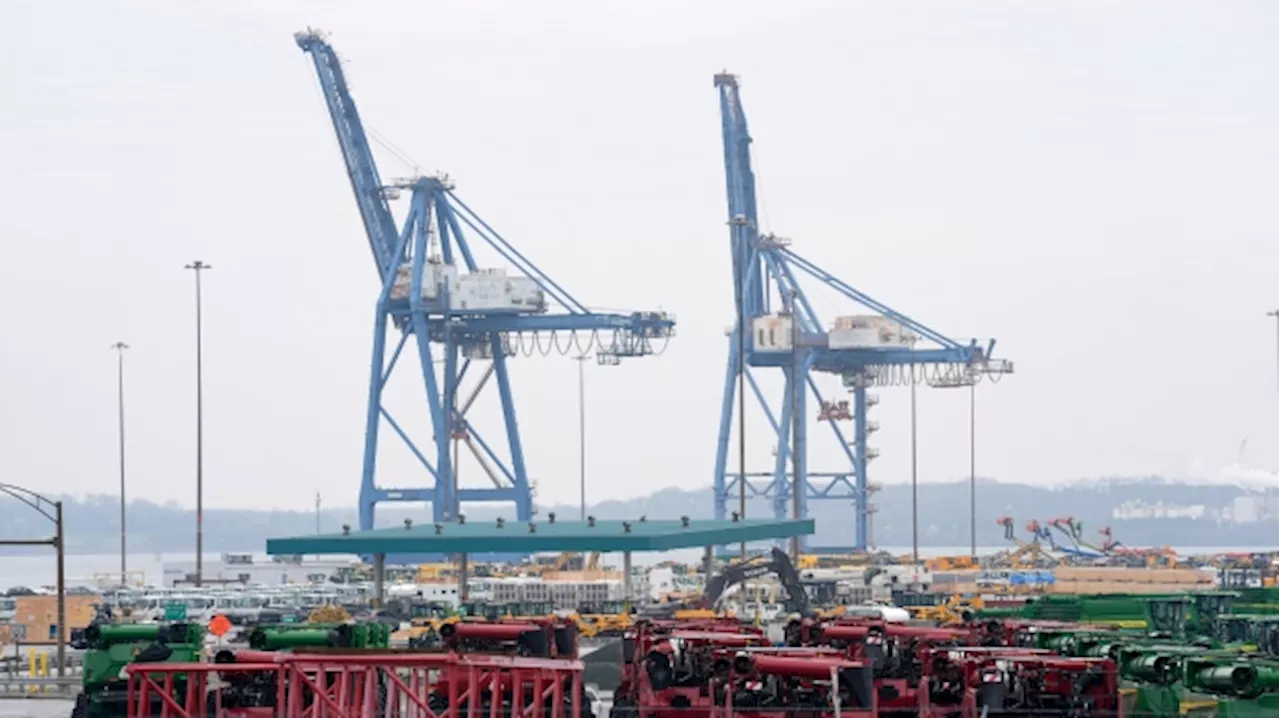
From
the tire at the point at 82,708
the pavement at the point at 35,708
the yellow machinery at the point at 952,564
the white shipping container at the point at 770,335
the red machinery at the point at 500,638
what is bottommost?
the yellow machinery at the point at 952,564

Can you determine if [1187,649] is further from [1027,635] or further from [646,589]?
[646,589]

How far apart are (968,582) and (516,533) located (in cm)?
5771

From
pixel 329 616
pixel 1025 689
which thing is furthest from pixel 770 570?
pixel 1025 689

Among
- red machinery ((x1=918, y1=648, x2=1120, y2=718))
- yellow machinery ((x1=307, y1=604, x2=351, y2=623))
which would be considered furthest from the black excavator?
red machinery ((x1=918, y1=648, x2=1120, y2=718))

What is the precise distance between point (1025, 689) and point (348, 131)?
108 m

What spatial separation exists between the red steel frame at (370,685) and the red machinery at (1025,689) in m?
5.32

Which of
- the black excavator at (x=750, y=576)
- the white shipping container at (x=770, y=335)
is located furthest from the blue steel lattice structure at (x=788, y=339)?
the black excavator at (x=750, y=576)

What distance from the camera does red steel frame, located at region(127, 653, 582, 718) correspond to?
30.3 m

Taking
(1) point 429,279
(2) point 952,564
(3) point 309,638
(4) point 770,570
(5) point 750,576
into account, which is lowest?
(2) point 952,564

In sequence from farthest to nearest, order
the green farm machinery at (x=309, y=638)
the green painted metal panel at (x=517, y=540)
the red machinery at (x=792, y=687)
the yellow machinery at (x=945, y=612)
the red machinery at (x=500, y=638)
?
the green painted metal panel at (x=517, y=540) < the yellow machinery at (x=945, y=612) < the green farm machinery at (x=309, y=638) < the red machinery at (x=500, y=638) < the red machinery at (x=792, y=687)

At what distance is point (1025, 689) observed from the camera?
33.8 metres

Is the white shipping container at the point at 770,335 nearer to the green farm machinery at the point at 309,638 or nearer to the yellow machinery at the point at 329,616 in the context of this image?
the yellow machinery at the point at 329,616

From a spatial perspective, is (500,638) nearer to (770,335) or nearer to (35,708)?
(35,708)

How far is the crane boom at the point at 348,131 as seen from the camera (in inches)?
5399
